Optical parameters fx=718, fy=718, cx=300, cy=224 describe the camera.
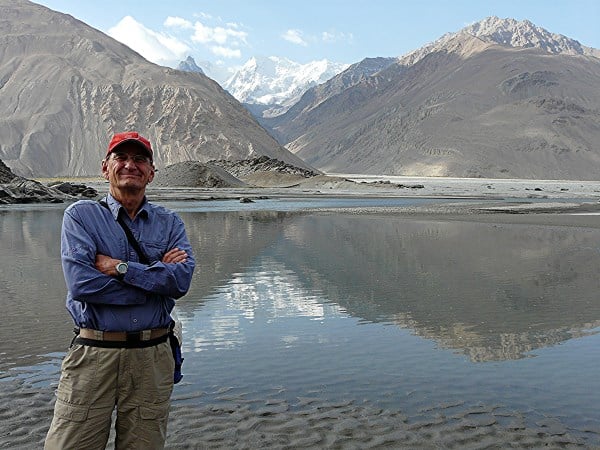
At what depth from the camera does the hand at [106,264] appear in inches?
146

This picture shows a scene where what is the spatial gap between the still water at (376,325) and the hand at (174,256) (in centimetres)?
253

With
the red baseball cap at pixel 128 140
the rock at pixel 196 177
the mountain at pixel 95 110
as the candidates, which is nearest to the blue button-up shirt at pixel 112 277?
the red baseball cap at pixel 128 140

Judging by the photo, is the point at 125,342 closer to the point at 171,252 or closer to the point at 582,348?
the point at 171,252

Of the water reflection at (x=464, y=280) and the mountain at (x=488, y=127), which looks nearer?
the water reflection at (x=464, y=280)

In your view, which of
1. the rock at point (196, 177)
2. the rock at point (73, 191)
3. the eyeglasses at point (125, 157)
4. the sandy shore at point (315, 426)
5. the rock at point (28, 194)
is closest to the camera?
the eyeglasses at point (125, 157)

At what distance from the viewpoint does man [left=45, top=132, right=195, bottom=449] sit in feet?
12.0

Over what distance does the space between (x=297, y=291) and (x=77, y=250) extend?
8390 millimetres

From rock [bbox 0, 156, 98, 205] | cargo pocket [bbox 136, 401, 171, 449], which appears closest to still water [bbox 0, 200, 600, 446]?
cargo pocket [bbox 136, 401, 171, 449]

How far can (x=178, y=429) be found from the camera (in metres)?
5.46

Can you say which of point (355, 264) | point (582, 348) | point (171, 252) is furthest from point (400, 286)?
point (171, 252)

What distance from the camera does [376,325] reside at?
9.45 meters

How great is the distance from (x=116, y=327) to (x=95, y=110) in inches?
5435

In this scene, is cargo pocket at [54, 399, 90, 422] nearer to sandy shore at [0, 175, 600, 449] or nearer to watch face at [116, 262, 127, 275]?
watch face at [116, 262, 127, 275]

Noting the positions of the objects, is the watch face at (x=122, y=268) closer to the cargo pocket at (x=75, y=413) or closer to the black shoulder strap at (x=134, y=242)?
the black shoulder strap at (x=134, y=242)
